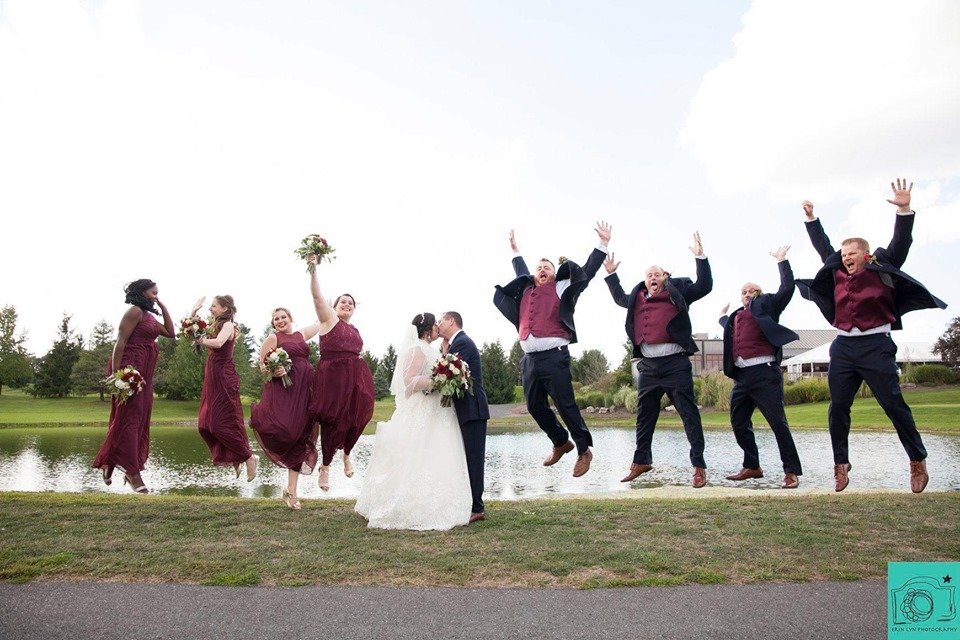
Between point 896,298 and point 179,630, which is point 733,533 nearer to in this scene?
point 896,298

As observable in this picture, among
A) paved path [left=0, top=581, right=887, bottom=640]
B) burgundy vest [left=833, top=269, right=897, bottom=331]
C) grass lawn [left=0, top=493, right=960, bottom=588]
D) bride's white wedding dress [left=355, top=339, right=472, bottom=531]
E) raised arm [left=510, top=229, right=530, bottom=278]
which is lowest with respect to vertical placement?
paved path [left=0, top=581, right=887, bottom=640]

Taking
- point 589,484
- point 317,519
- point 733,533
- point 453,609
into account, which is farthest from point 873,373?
point 589,484

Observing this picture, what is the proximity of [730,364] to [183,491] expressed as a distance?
13.3 meters

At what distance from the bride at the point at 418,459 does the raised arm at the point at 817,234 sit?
480 cm

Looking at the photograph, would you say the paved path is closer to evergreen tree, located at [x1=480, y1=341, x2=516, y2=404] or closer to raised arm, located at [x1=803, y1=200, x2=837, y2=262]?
raised arm, located at [x1=803, y1=200, x2=837, y2=262]

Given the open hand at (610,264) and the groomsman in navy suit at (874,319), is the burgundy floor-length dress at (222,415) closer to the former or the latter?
the open hand at (610,264)

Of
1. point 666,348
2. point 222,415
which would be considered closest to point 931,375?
point 666,348

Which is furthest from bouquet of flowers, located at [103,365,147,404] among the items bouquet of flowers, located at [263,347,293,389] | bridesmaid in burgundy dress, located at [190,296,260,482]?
bouquet of flowers, located at [263,347,293,389]

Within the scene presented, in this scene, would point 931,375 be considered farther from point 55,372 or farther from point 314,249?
point 55,372

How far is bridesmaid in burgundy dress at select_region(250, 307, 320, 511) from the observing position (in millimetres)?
9289

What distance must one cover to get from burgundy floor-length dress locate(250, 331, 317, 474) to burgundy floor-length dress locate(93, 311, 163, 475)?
1657mm

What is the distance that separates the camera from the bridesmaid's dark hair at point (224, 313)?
980 centimetres

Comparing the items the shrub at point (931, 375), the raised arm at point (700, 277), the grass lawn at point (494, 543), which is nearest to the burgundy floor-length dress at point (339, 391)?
the grass lawn at point (494, 543)

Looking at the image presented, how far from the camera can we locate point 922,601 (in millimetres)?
5352
